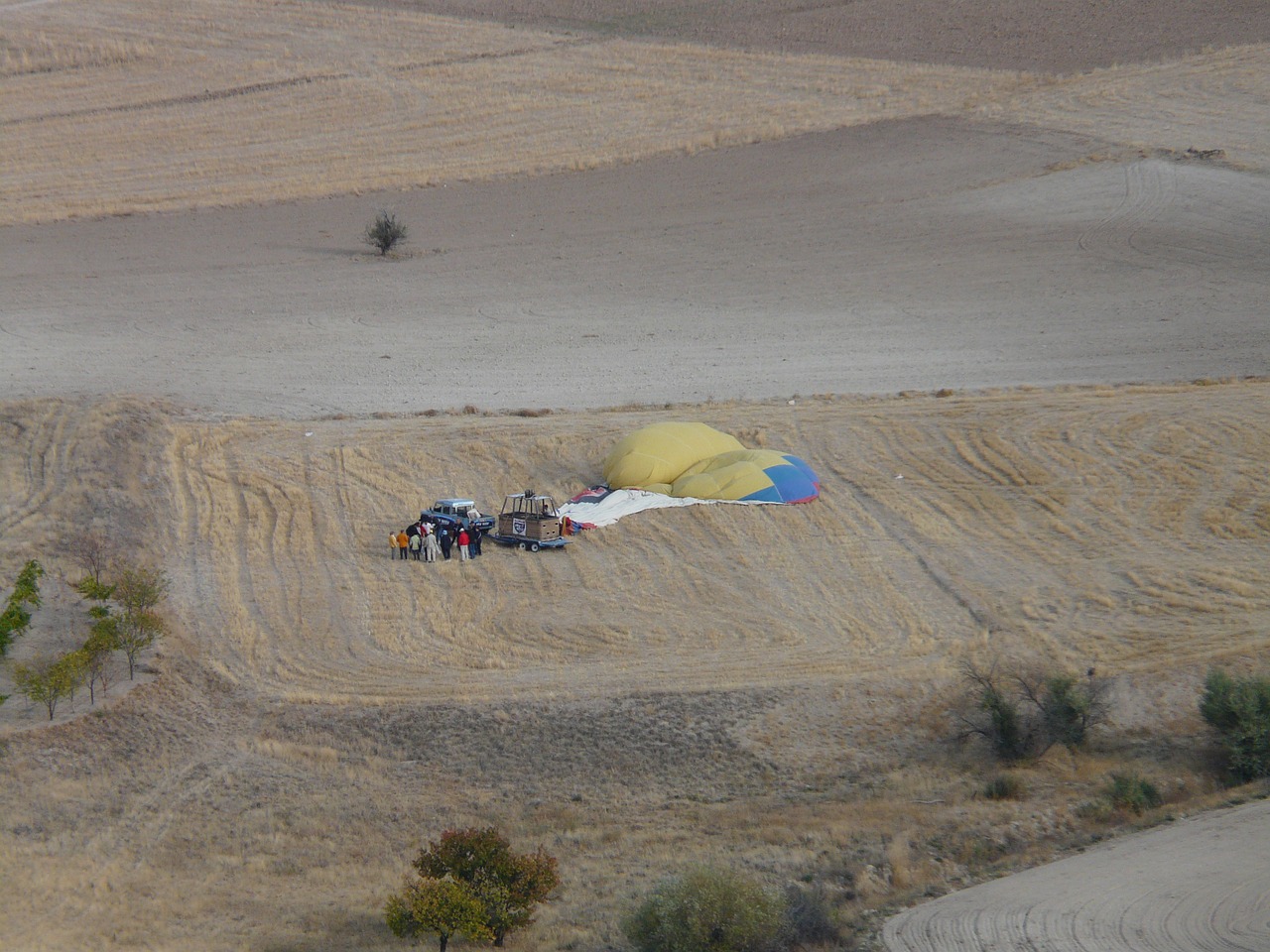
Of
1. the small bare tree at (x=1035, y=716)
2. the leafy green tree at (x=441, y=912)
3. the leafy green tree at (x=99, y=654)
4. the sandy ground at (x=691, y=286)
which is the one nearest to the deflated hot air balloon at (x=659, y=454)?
the sandy ground at (x=691, y=286)

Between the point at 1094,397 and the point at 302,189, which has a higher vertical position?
the point at 302,189

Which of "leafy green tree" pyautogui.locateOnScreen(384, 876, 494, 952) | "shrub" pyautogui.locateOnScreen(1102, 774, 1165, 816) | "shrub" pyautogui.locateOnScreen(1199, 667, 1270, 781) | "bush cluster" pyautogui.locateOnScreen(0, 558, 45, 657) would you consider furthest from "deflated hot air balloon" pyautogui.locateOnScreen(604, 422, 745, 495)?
"leafy green tree" pyautogui.locateOnScreen(384, 876, 494, 952)

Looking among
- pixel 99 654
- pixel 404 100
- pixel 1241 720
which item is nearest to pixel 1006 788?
pixel 1241 720

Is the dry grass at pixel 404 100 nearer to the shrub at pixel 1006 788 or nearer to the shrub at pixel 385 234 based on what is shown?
the shrub at pixel 385 234

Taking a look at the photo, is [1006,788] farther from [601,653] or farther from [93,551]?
[93,551]

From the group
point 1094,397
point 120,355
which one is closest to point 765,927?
point 1094,397

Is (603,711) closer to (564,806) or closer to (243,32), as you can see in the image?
(564,806)
